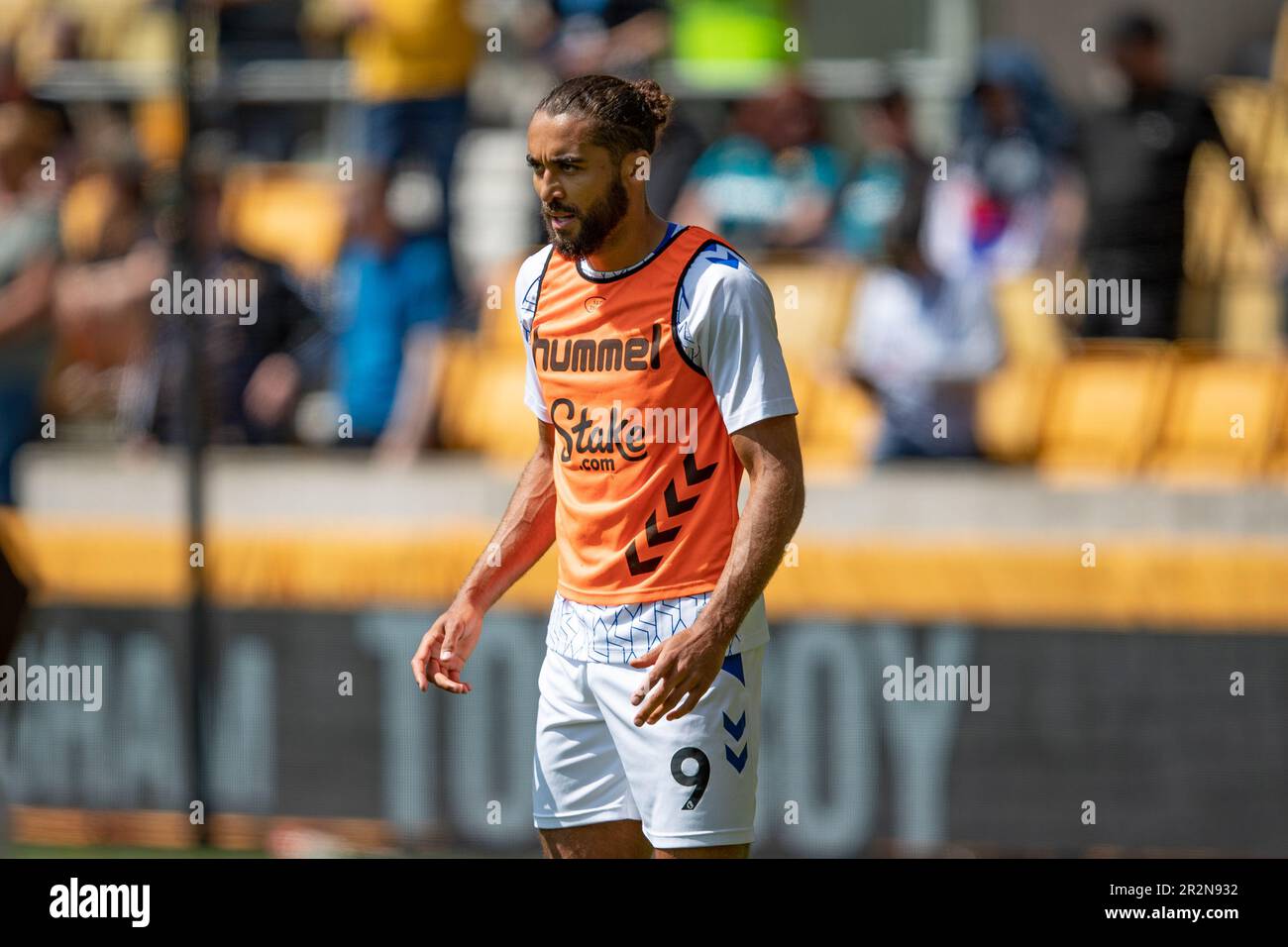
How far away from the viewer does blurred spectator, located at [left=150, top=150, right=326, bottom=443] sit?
23.7 feet

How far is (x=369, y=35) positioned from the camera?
26.0 ft

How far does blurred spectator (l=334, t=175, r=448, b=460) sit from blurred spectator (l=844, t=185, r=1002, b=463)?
1.65 m

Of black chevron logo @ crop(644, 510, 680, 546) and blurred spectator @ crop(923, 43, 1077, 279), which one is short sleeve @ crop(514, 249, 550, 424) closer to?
black chevron logo @ crop(644, 510, 680, 546)

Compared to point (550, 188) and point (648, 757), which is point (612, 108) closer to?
point (550, 188)

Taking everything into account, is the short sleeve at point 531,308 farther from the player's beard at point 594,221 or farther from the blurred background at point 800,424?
the blurred background at point 800,424

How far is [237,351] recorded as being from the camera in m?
7.47

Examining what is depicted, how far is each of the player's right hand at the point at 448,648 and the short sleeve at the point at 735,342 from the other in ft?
2.48

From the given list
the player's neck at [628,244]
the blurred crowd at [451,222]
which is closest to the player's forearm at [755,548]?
the player's neck at [628,244]

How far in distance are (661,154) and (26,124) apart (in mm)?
2529

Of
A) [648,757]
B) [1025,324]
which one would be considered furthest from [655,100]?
[1025,324]

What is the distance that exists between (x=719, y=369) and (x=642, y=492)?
1.02ft

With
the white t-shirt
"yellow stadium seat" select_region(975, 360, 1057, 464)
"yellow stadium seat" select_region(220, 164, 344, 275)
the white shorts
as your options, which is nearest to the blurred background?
"yellow stadium seat" select_region(975, 360, 1057, 464)

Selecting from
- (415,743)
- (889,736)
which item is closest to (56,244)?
(415,743)
